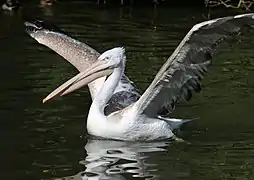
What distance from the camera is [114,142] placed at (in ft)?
29.5

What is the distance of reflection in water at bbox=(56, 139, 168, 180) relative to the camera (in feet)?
25.7

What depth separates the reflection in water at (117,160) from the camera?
25.7 ft

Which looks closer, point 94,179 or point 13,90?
point 94,179

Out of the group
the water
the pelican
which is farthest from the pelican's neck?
the water

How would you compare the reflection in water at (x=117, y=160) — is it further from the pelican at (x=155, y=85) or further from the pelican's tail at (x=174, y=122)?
the pelican's tail at (x=174, y=122)

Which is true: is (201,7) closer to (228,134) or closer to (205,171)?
(228,134)

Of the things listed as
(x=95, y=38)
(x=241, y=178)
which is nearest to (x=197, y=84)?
(x=241, y=178)

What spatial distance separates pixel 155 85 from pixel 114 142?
753 mm

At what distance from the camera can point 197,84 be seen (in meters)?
9.20

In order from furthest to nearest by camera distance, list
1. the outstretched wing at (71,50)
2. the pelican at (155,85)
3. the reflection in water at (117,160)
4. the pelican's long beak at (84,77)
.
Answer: the outstretched wing at (71,50) → the pelican's long beak at (84,77) → the pelican at (155,85) → the reflection in water at (117,160)

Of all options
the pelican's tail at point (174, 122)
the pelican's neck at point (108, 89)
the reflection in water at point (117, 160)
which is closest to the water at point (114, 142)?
the reflection in water at point (117, 160)

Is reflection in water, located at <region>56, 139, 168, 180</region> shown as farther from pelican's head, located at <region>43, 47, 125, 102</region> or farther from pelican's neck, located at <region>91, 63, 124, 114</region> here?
pelican's head, located at <region>43, 47, 125, 102</region>

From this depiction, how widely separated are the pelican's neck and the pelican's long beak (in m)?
0.08

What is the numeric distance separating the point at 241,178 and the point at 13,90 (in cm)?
441
